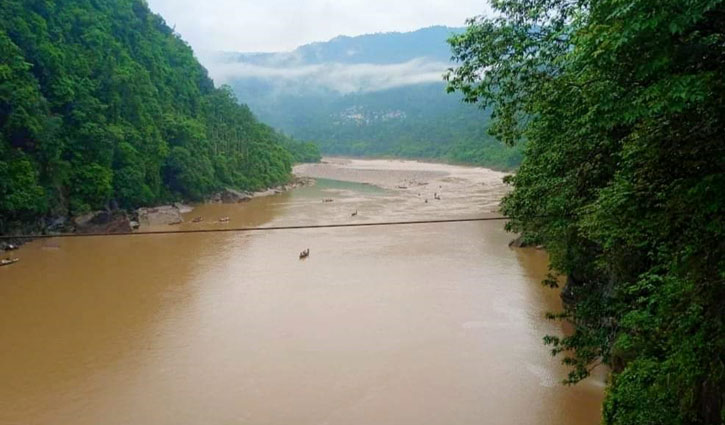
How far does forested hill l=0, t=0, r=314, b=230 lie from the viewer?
23.3 meters

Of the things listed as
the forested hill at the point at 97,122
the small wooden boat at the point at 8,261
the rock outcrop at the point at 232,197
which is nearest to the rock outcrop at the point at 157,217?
the forested hill at the point at 97,122

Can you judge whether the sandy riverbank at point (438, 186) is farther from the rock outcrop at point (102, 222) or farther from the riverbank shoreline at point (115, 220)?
the rock outcrop at point (102, 222)

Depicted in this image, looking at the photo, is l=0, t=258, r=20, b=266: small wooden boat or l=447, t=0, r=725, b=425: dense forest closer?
l=447, t=0, r=725, b=425: dense forest

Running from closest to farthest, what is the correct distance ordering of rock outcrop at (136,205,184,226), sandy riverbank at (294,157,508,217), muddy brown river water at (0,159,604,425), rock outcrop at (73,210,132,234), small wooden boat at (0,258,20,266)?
muddy brown river water at (0,159,604,425) → small wooden boat at (0,258,20,266) → rock outcrop at (73,210,132,234) → rock outcrop at (136,205,184,226) → sandy riverbank at (294,157,508,217)

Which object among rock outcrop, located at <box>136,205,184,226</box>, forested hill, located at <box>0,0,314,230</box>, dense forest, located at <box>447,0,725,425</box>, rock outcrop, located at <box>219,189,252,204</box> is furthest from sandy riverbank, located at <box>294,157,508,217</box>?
dense forest, located at <box>447,0,725,425</box>

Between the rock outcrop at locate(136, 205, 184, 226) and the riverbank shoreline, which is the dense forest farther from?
the rock outcrop at locate(136, 205, 184, 226)

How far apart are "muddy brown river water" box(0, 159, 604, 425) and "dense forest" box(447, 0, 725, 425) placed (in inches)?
153

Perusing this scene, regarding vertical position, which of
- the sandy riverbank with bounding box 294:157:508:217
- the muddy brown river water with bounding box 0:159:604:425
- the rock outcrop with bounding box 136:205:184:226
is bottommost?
the muddy brown river water with bounding box 0:159:604:425

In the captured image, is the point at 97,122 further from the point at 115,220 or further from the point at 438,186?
the point at 438,186

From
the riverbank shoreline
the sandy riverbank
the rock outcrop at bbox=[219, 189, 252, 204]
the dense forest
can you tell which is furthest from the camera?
the rock outcrop at bbox=[219, 189, 252, 204]

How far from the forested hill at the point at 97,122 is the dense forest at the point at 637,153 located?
2139 cm

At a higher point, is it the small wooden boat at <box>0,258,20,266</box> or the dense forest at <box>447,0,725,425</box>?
the dense forest at <box>447,0,725,425</box>

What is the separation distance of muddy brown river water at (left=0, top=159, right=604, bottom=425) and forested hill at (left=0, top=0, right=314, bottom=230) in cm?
Result: 326

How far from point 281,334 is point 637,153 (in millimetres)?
10442
